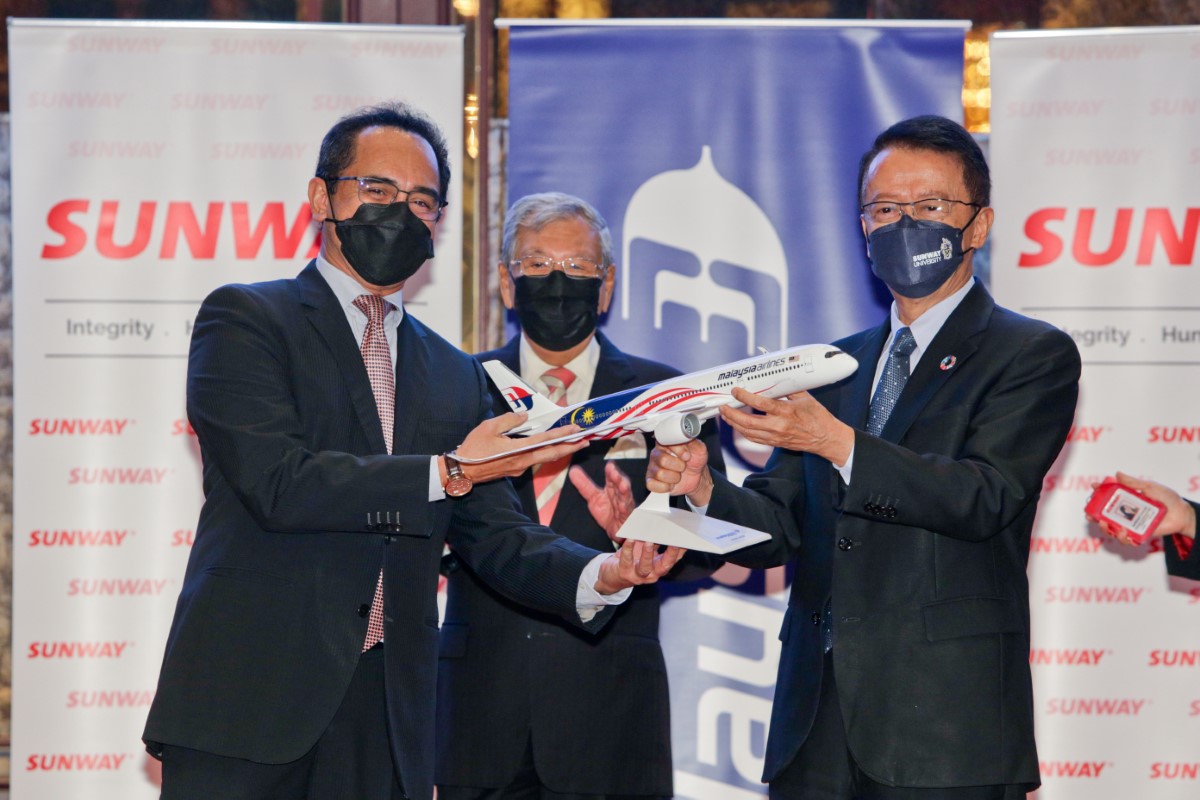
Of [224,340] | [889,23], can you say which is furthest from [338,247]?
[889,23]

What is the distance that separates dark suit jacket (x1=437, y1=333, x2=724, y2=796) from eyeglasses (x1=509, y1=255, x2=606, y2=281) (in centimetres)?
74

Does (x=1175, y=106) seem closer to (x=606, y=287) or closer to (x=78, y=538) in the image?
(x=606, y=287)

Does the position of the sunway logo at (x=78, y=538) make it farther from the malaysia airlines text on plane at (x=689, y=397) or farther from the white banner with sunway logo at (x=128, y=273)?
the malaysia airlines text on plane at (x=689, y=397)

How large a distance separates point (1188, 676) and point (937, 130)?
3.06 metres

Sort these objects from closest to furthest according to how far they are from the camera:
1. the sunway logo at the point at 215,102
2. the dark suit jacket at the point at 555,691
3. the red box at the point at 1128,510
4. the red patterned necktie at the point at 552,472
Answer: the red box at the point at 1128,510 < the dark suit jacket at the point at 555,691 < the red patterned necktie at the point at 552,472 < the sunway logo at the point at 215,102

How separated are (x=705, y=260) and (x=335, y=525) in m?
2.86

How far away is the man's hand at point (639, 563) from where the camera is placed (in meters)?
3.40

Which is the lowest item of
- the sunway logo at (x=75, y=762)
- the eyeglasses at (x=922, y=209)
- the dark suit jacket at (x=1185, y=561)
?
the sunway logo at (x=75, y=762)

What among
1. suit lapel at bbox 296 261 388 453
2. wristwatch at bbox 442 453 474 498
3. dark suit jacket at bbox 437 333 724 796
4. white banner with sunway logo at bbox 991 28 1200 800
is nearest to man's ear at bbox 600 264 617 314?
dark suit jacket at bbox 437 333 724 796

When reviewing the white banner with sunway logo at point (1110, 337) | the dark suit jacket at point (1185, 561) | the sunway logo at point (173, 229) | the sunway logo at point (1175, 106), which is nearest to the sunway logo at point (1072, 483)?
the white banner with sunway logo at point (1110, 337)

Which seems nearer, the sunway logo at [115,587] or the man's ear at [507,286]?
the man's ear at [507,286]

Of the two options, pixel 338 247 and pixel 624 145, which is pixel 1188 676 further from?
pixel 338 247

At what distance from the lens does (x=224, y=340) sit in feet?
10.7

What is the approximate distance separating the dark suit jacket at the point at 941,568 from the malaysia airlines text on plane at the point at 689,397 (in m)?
0.19
